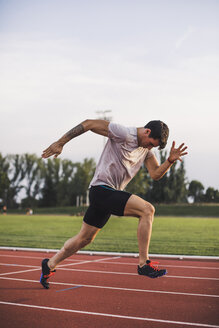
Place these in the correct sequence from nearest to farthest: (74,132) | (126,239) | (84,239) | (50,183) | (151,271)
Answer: (151,271) → (74,132) → (84,239) → (126,239) → (50,183)

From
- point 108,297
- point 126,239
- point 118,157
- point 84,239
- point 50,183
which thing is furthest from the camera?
point 50,183

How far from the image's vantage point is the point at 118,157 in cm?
519

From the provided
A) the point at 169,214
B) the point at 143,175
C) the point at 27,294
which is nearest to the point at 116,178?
the point at 27,294

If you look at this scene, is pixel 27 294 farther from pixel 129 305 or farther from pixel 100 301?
pixel 129 305

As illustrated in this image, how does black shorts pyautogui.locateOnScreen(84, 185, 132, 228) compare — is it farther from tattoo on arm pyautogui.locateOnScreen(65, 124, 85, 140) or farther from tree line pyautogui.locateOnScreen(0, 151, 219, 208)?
tree line pyautogui.locateOnScreen(0, 151, 219, 208)

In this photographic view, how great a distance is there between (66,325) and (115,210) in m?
1.37

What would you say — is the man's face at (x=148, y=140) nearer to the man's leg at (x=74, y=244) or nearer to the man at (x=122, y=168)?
the man at (x=122, y=168)

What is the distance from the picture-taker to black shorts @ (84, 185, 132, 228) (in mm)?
5031

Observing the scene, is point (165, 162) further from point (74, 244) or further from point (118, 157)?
point (74, 244)

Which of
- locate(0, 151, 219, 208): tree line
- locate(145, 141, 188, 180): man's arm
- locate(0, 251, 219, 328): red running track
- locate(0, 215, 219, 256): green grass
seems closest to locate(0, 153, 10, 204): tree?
locate(0, 151, 219, 208): tree line

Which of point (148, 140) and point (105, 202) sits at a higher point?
point (148, 140)

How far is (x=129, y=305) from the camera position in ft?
18.3

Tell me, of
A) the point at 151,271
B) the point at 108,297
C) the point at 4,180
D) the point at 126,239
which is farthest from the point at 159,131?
the point at 4,180

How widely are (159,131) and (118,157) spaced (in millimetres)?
576
